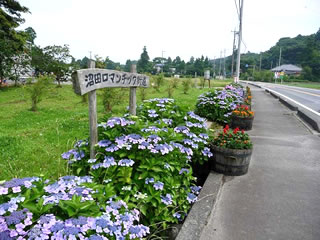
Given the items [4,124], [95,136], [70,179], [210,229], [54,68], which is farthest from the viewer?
[54,68]

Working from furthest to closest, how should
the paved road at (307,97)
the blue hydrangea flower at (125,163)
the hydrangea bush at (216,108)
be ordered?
the paved road at (307,97), the hydrangea bush at (216,108), the blue hydrangea flower at (125,163)

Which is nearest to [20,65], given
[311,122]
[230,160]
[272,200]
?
[311,122]

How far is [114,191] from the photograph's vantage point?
2.22 metres

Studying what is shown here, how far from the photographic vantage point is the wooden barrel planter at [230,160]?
365 cm

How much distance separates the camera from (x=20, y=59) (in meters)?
20.3

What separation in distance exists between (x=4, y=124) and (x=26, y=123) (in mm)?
599

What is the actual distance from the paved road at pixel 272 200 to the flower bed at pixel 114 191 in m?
0.46

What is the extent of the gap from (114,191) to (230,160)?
2.07 metres

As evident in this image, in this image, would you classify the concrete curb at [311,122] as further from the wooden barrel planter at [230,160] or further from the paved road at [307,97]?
the wooden barrel planter at [230,160]

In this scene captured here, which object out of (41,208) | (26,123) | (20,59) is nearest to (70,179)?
(41,208)

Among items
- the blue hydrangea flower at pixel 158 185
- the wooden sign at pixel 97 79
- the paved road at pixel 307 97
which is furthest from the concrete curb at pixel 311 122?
the blue hydrangea flower at pixel 158 185

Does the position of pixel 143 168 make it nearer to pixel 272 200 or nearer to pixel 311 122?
pixel 272 200

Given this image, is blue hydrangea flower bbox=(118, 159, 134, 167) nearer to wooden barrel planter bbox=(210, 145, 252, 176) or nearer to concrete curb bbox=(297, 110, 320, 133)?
wooden barrel planter bbox=(210, 145, 252, 176)

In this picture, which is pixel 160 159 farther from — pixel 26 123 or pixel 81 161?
pixel 26 123
